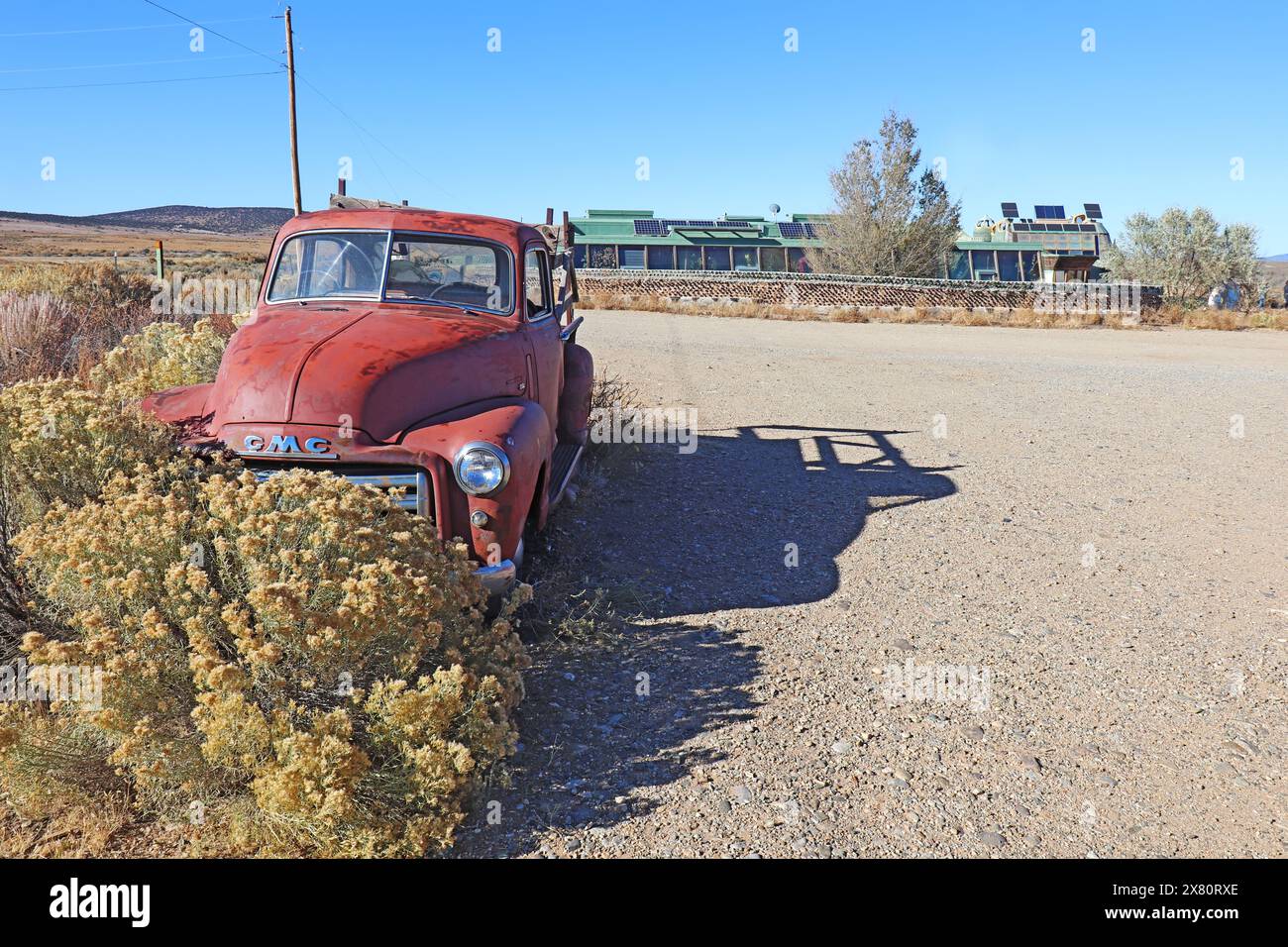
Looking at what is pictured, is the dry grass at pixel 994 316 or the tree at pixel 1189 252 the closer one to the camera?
the dry grass at pixel 994 316

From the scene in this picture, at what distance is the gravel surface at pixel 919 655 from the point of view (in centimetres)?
339

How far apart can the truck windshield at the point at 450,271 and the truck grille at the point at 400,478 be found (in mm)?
1553

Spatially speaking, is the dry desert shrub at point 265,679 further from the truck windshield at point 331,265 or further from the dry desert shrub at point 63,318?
the dry desert shrub at point 63,318

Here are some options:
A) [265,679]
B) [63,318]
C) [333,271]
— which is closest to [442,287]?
[333,271]

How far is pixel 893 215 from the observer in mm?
36531

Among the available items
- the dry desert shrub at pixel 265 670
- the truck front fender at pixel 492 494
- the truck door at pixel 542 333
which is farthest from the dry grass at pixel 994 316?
the dry desert shrub at pixel 265 670

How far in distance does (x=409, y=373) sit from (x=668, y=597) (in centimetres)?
195

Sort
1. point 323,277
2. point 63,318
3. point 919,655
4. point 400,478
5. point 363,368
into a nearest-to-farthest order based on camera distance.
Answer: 1. point 400,478
2. point 363,368
3. point 919,655
4. point 323,277
5. point 63,318

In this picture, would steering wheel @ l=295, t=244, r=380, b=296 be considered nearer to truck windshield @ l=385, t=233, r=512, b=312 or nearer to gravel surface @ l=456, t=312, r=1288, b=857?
truck windshield @ l=385, t=233, r=512, b=312

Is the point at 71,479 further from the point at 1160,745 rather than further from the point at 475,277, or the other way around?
the point at 1160,745

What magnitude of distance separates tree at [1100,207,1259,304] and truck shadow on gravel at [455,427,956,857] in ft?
107

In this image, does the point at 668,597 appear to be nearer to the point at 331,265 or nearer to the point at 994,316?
the point at 331,265

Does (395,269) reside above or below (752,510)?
above
